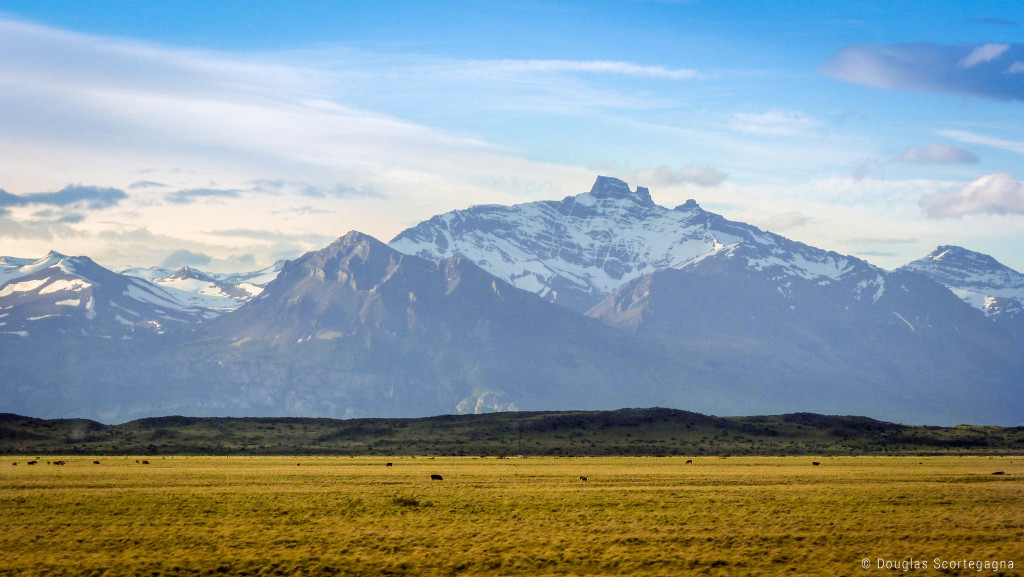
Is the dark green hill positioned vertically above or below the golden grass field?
above

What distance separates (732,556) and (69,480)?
183ft

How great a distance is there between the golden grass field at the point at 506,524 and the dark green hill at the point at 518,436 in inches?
2471

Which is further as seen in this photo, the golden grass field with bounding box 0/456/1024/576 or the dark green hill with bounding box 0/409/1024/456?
the dark green hill with bounding box 0/409/1024/456

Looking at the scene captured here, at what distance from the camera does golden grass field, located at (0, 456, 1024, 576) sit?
139 ft

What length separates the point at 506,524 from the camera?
51.8 m

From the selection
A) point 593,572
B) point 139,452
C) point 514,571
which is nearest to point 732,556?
point 593,572

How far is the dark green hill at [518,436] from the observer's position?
14300cm

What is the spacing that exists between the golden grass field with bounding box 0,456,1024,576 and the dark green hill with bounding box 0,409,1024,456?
62.8 meters

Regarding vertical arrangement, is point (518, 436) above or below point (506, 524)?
above

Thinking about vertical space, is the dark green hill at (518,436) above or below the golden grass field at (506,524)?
above

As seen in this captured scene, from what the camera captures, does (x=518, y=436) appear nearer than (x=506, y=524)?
No

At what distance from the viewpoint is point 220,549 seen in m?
45.0

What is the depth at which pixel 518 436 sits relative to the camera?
162125 mm

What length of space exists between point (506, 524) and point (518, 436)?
110943 mm
